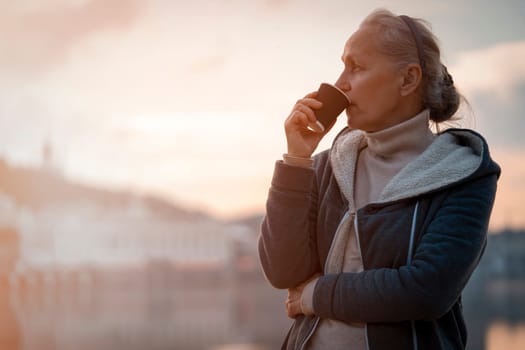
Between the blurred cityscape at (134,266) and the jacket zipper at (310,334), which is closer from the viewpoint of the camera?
the jacket zipper at (310,334)

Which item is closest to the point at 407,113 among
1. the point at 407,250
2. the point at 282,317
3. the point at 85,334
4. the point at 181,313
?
the point at 407,250

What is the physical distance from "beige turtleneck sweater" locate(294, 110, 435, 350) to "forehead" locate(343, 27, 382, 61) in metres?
0.08

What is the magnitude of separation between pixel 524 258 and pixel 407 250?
118 ft

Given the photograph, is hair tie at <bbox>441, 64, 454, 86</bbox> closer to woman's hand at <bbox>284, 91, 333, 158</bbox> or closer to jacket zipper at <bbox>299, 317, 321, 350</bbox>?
woman's hand at <bbox>284, 91, 333, 158</bbox>

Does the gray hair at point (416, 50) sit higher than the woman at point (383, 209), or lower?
higher

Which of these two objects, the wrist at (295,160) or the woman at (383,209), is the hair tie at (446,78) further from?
the wrist at (295,160)

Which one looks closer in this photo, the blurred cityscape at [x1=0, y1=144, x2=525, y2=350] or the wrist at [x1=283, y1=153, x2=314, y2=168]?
the wrist at [x1=283, y1=153, x2=314, y2=168]

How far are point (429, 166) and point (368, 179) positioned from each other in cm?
7

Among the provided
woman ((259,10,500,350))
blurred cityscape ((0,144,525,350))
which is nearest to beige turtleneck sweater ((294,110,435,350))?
woman ((259,10,500,350))

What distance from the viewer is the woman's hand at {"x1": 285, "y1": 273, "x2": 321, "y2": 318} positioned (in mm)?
813

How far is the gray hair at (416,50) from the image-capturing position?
31.5 inches

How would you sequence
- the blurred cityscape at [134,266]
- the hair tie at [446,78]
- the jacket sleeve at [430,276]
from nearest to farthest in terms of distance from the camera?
the jacket sleeve at [430,276], the hair tie at [446,78], the blurred cityscape at [134,266]

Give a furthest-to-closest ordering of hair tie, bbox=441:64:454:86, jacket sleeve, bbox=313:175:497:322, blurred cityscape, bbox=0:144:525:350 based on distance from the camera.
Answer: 1. blurred cityscape, bbox=0:144:525:350
2. hair tie, bbox=441:64:454:86
3. jacket sleeve, bbox=313:175:497:322

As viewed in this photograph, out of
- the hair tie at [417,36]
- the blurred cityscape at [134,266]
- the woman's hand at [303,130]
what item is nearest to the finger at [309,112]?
the woman's hand at [303,130]
